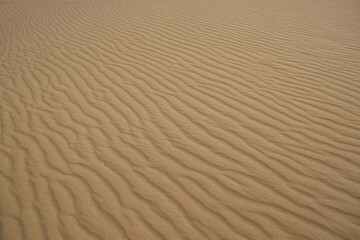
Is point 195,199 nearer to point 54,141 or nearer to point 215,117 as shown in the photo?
point 215,117

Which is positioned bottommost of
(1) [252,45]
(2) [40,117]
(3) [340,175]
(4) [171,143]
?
(2) [40,117]

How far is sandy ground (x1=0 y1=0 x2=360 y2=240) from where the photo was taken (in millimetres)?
2066

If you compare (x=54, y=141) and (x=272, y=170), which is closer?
(x=272, y=170)

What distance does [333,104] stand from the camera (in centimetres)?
325

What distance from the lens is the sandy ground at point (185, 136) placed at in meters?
2.07

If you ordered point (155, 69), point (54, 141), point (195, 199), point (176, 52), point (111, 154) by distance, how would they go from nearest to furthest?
point (195, 199), point (111, 154), point (54, 141), point (155, 69), point (176, 52)

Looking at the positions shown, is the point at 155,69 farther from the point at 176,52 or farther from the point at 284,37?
the point at 284,37

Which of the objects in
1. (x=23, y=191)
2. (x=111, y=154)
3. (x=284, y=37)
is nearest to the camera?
(x=23, y=191)

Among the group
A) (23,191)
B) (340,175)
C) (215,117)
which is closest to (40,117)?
(23,191)

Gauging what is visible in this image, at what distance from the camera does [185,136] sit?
2883 millimetres

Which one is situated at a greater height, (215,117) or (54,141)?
(215,117)

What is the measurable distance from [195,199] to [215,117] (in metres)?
1.22

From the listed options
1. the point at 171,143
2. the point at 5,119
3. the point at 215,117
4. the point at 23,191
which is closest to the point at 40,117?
the point at 5,119

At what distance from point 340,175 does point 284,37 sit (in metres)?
3.84
